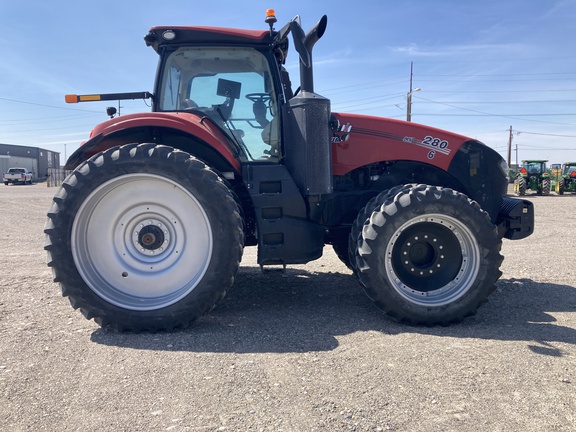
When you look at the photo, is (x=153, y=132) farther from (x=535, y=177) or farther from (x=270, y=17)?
(x=535, y=177)

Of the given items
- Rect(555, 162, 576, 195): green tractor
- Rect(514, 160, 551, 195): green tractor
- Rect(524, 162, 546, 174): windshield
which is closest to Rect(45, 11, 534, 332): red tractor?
Rect(514, 160, 551, 195): green tractor

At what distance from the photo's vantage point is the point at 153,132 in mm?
4086

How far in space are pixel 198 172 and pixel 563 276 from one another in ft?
15.7

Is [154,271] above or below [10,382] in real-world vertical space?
above

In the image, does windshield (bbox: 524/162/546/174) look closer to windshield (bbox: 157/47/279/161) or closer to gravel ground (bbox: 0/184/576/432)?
gravel ground (bbox: 0/184/576/432)

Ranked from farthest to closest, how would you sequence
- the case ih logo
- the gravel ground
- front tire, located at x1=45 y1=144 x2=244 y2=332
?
the case ih logo < front tire, located at x1=45 y1=144 x2=244 y2=332 < the gravel ground

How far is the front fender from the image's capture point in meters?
3.84

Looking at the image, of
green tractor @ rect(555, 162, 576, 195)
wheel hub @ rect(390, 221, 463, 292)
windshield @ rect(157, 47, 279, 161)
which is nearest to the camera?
wheel hub @ rect(390, 221, 463, 292)

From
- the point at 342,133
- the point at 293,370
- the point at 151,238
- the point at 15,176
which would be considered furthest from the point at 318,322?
the point at 15,176

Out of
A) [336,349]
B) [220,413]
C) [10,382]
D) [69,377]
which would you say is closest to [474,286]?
[336,349]

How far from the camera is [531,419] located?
2.37 meters

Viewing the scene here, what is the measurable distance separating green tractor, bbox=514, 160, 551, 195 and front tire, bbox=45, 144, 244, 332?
24517 millimetres

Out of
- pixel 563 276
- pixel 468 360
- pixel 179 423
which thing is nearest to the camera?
pixel 179 423

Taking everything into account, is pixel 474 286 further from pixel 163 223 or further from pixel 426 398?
pixel 163 223
